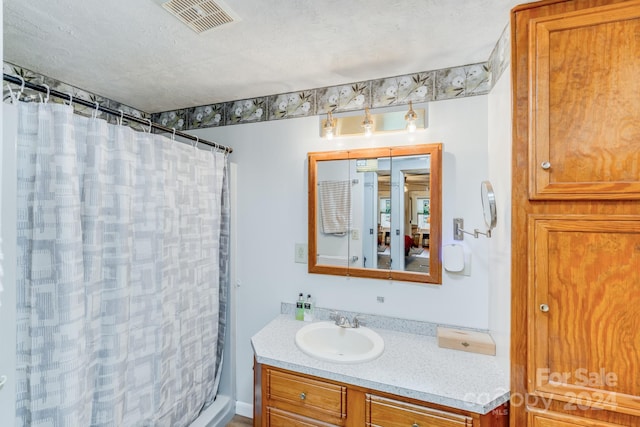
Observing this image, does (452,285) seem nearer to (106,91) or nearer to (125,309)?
(125,309)

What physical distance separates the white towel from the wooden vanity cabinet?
898 millimetres

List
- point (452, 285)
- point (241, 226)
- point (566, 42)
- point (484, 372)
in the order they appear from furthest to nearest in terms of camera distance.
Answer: point (241, 226)
point (452, 285)
point (484, 372)
point (566, 42)

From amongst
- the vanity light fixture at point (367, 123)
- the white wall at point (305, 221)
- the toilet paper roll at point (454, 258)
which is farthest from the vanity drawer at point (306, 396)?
the vanity light fixture at point (367, 123)

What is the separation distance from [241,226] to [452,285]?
149 centimetres

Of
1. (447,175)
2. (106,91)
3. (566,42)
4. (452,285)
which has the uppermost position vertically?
(106,91)

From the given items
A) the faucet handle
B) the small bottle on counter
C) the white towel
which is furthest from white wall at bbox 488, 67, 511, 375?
the small bottle on counter

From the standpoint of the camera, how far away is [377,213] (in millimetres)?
1913

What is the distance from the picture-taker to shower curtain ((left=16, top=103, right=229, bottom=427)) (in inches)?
46.4

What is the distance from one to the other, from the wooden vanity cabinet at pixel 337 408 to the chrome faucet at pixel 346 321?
0.46 meters

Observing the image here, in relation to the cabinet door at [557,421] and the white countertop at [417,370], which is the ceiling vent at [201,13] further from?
the cabinet door at [557,421]

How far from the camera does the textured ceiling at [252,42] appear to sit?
1.27 metres

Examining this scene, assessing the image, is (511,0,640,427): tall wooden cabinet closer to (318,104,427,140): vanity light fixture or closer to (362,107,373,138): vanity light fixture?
(318,104,427,140): vanity light fixture

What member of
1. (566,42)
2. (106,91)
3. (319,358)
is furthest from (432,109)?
(106,91)

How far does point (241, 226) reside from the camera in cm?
229
